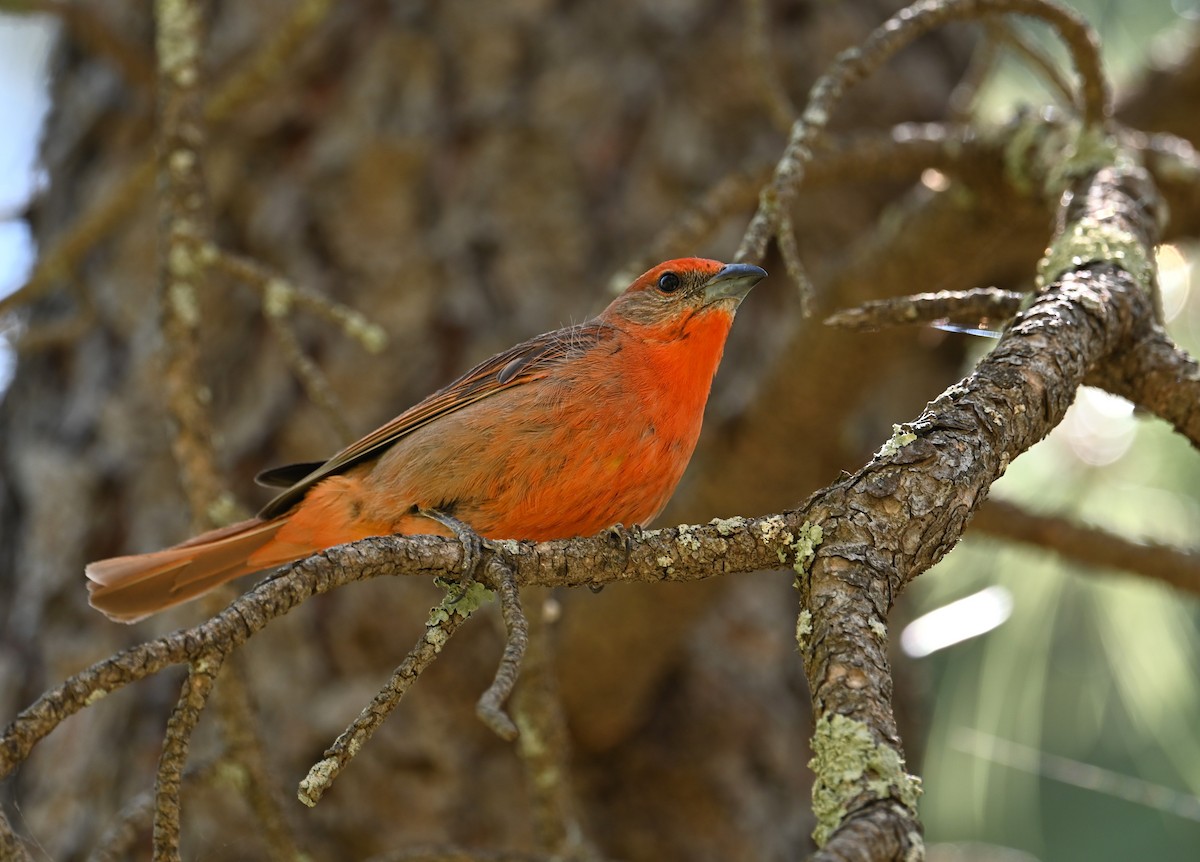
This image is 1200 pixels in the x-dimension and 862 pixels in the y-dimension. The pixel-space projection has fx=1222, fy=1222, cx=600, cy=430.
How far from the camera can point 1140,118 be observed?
4.94 meters

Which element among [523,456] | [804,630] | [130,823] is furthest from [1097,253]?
[130,823]

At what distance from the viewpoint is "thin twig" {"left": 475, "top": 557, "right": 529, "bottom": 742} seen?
60.4 inches

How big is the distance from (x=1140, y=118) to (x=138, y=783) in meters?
4.63

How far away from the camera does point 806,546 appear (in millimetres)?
2000

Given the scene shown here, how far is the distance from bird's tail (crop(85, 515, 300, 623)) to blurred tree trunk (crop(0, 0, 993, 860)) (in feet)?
1.83

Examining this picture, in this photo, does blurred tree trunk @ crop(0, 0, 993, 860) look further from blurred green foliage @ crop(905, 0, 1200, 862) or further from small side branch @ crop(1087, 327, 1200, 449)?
small side branch @ crop(1087, 327, 1200, 449)

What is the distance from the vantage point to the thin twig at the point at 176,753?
1.83 m

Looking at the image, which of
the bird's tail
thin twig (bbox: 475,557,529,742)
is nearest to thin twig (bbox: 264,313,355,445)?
the bird's tail

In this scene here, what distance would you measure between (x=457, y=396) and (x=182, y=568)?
989 mm

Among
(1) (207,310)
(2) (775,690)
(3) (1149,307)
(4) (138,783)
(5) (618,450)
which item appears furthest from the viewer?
(1) (207,310)

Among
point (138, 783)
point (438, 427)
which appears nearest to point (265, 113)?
point (438, 427)

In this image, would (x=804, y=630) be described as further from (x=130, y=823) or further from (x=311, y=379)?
(x=130, y=823)

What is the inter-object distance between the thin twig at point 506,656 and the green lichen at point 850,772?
1.41ft

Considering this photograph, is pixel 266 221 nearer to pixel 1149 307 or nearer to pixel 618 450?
pixel 618 450
